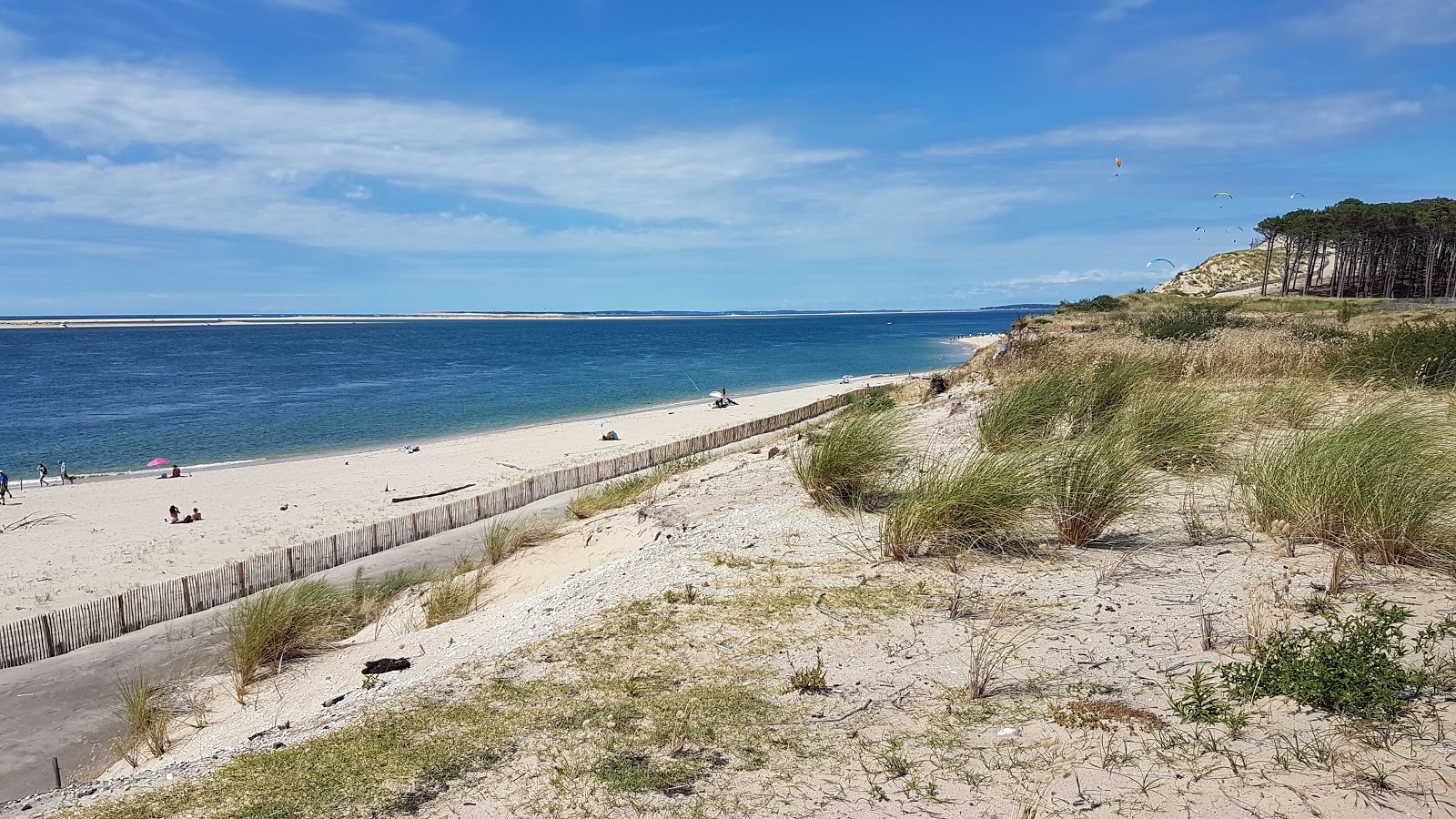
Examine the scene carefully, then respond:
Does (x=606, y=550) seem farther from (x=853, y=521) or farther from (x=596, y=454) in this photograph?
(x=596, y=454)

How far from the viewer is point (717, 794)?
3.92 m

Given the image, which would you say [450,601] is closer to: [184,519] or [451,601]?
[451,601]

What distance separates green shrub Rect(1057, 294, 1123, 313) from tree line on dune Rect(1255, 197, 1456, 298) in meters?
15.4

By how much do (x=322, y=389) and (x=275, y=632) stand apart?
182 feet

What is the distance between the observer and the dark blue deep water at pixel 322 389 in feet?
119

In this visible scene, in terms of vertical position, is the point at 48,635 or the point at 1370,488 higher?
the point at 1370,488

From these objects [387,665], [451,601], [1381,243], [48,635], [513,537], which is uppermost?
[1381,243]

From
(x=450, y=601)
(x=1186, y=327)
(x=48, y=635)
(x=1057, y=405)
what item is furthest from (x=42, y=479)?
(x=1186, y=327)

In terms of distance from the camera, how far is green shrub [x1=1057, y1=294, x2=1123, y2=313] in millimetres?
46400

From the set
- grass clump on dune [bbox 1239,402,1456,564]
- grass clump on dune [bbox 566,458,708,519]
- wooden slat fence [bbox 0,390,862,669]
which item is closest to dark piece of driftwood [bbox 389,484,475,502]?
wooden slat fence [bbox 0,390,862,669]

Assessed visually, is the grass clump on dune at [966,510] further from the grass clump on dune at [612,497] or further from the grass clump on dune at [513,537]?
the grass clump on dune at [612,497]

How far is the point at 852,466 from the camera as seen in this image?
30.4ft

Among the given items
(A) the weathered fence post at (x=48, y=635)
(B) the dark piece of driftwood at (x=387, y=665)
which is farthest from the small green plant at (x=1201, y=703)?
(A) the weathered fence post at (x=48, y=635)

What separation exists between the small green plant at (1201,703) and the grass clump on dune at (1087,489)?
2836 millimetres
